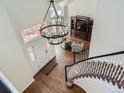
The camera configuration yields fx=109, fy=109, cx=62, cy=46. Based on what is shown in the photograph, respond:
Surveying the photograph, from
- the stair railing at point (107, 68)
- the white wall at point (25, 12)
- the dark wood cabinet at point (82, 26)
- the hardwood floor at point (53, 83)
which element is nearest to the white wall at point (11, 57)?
the white wall at point (25, 12)

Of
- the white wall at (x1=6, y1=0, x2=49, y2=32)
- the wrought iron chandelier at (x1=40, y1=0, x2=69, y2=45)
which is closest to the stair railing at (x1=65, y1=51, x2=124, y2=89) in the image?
the wrought iron chandelier at (x1=40, y1=0, x2=69, y2=45)

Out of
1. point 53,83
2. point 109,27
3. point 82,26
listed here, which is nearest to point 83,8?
point 82,26

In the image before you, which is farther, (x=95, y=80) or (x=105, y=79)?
(x=95, y=80)

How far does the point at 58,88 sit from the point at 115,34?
144 inches

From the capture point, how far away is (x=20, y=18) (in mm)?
3934

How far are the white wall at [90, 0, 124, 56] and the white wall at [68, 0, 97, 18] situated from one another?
5582 mm

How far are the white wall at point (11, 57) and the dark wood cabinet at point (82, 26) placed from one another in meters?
5.31

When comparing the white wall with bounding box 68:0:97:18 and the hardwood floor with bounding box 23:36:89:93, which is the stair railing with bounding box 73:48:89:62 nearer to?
the hardwood floor with bounding box 23:36:89:93

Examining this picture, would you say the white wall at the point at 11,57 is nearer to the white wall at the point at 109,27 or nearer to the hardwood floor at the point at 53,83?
the hardwood floor at the point at 53,83

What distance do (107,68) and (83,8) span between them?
21.3 feet

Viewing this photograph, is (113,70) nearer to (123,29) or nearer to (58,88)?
(123,29)

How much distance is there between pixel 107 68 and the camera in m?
3.06

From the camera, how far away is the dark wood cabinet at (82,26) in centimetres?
824

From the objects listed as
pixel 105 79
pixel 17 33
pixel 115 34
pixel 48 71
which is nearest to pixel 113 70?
pixel 105 79
